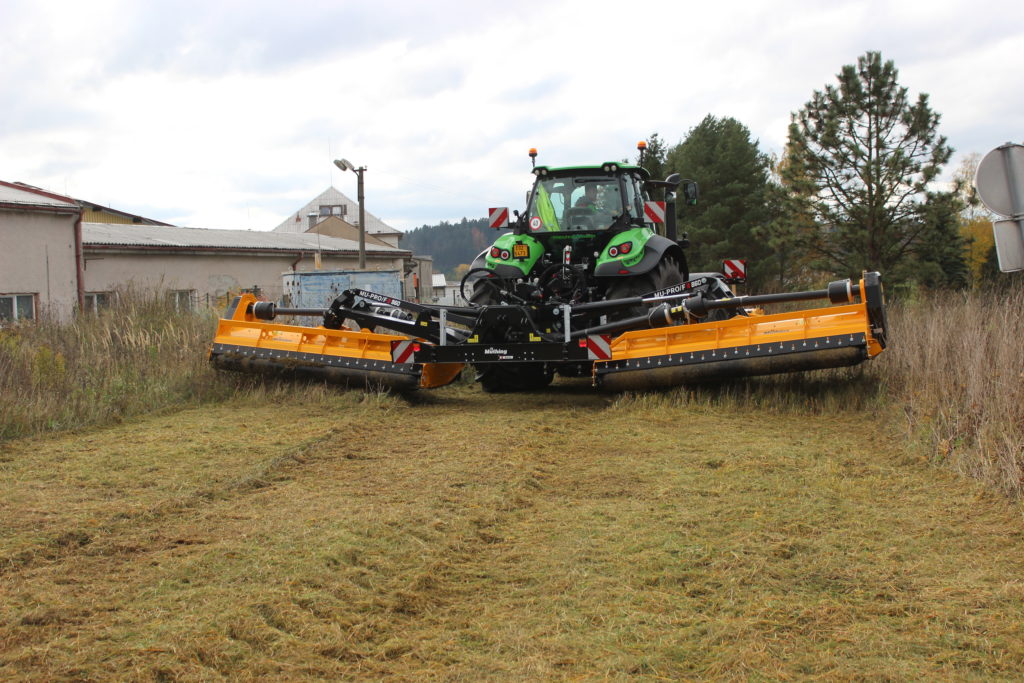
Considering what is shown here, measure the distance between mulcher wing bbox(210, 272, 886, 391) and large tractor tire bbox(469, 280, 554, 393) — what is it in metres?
Result: 0.43

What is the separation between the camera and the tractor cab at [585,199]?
9227 millimetres

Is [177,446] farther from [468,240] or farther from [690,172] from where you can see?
[468,240]

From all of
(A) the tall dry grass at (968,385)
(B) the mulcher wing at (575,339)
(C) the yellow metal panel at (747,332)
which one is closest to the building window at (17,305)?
(B) the mulcher wing at (575,339)

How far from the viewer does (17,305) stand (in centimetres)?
1780

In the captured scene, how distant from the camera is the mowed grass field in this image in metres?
2.81

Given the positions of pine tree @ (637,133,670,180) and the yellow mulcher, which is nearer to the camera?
the yellow mulcher

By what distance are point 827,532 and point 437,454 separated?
2591mm

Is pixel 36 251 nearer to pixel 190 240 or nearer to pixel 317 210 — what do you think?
pixel 190 240

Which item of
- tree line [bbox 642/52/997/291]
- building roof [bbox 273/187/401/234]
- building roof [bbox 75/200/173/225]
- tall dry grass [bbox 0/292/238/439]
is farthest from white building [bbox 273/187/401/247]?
tall dry grass [bbox 0/292/238/439]

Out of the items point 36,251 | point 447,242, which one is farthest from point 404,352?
point 447,242

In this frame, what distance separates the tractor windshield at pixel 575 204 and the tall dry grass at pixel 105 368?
339 cm

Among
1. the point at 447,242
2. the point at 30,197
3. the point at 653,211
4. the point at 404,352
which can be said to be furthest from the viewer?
the point at 447,242

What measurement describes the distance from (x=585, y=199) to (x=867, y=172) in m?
15.7

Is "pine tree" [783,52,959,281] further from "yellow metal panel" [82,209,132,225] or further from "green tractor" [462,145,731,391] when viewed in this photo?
"yellow metal panel" [82,209,132,225]
